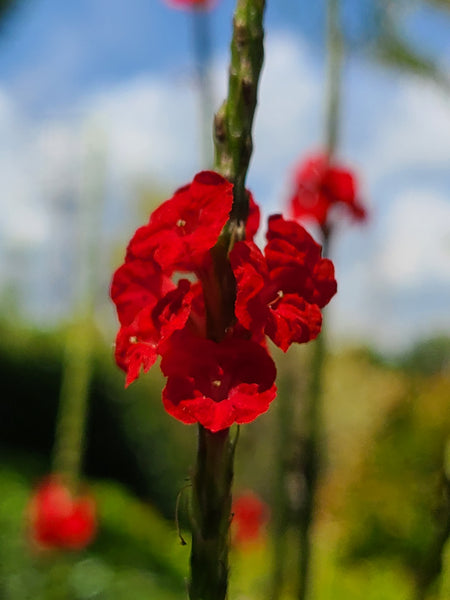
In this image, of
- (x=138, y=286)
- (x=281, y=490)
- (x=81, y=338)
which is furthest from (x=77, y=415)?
(x=138, y=286)

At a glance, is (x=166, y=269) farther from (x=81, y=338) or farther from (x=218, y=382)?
(x=81, y=338)

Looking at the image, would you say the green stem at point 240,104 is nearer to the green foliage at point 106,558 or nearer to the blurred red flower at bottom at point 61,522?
the blurred red flower at bottom at point 61,522

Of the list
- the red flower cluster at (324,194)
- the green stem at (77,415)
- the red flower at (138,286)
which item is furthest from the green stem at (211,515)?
the green stem at (77,415)

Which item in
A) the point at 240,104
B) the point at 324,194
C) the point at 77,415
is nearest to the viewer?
the point at 240,104

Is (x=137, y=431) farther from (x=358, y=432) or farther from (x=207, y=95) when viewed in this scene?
(x=207, y=95)

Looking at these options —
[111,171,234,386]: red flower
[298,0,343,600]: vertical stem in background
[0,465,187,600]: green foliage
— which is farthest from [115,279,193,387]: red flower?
[0,465,187,600]: green foliage

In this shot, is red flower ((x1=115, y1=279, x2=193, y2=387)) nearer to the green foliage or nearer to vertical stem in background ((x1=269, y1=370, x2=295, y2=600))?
vertical stem in background ((x1=269, y1=370, x2=295, y2=600))
